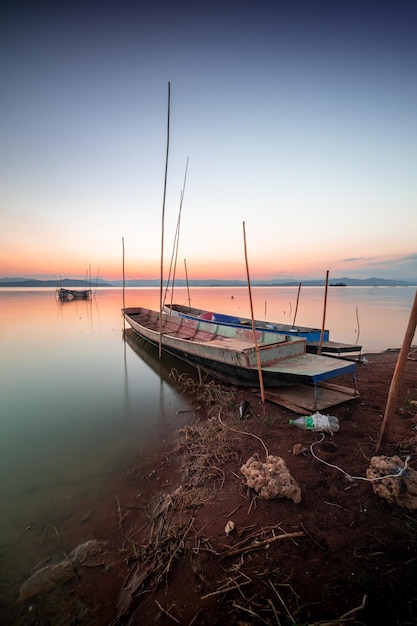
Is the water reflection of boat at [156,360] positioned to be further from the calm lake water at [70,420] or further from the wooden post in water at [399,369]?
the wooden post in water at [399,369]

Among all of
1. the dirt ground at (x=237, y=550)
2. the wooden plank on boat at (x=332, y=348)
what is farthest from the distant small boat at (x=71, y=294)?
the dirt ground at (x=237, y=550)

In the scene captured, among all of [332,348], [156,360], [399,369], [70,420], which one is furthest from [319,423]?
[156,360]

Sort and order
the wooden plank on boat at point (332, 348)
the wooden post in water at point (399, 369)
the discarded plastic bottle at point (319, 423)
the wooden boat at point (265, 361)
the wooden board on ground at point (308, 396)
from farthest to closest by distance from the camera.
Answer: the wooden plank on boat at point (332, 348), the wooden boat at point (265, 361), the wooden board on ground at point (308, 396), the discarded plastic bottle at point (319, 423), the wooden post in water at point (399, 369)

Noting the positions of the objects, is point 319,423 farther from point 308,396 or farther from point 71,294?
point 71,294

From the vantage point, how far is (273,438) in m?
4.48

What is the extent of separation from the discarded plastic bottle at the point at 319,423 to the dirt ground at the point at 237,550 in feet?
0.41

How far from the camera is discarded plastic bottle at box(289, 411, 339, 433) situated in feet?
14.6

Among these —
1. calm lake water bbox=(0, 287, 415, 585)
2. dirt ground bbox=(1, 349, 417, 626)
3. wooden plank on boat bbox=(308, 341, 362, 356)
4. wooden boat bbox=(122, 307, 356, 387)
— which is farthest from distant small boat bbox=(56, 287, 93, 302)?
dirt ground bbox=(1, 349, 417, 626)

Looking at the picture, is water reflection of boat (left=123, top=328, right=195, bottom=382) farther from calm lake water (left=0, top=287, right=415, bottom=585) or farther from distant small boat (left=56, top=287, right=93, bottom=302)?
distant small boat (left=56, top=287, right=93, bottom=302)

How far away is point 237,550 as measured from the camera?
8.06 ft

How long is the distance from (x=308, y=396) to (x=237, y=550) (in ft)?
12.9

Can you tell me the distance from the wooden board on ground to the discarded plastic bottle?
1.58 feet

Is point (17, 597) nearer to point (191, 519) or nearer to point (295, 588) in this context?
point (191, 519)

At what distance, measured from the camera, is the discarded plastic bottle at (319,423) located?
4441 mm
